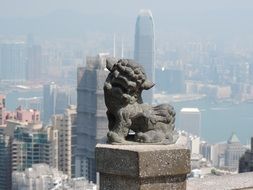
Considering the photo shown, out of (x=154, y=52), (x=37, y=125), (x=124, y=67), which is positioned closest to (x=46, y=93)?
(x=154, y=52)

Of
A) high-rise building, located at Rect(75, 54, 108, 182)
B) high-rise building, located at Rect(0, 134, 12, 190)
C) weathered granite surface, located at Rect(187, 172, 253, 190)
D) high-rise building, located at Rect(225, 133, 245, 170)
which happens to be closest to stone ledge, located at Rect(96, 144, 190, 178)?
weathered granite surface, located at Rect(187, 172, 253, 190)

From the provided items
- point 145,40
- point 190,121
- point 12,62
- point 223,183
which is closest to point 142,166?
point 223,183

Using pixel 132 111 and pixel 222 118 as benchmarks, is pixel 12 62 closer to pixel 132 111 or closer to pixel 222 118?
pixel 222 118

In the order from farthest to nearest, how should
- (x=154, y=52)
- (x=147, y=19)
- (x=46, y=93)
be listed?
(x=147, y=19), (x=154, y=52), (x=46, y=93)

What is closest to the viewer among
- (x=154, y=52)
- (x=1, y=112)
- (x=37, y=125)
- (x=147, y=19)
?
(x=37, y=125)

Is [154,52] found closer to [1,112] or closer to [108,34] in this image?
[108,34]

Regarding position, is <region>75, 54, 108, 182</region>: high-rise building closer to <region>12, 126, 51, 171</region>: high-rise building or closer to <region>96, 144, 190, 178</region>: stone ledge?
<region>12, 126, 51, 171</region>: high-rise building

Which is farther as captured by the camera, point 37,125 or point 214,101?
point 214,101
